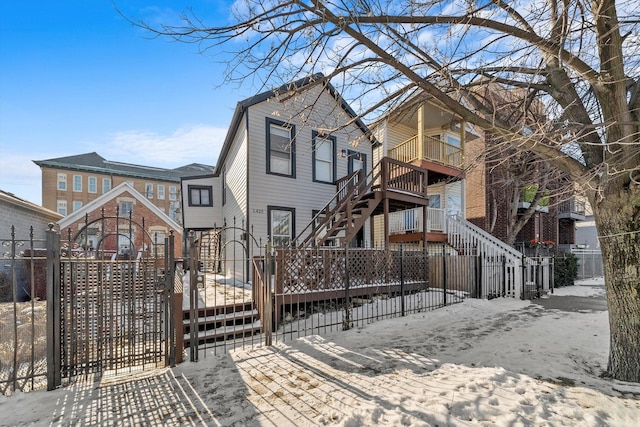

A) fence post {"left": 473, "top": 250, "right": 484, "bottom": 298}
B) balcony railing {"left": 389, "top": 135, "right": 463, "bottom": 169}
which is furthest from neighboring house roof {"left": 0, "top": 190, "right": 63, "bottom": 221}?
fence post {"left": 473, "top": 250, "right": 484, "bottom": 298}

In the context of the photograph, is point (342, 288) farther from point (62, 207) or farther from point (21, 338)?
point (62, 207)

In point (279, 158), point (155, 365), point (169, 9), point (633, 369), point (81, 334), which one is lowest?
point (155, 365)

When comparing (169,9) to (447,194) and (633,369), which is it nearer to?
(633,369)

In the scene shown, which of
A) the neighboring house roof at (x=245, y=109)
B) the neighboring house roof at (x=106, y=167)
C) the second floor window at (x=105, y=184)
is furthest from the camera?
the second floor window at (x=105, y=184)

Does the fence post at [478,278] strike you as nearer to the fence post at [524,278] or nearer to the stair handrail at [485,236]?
the fence post at [524,278]

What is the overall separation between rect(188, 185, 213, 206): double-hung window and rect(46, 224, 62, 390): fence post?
11.4m

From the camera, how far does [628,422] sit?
2922 millimetres

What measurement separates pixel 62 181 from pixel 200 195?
31720 mm

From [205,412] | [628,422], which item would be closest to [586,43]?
[628,422]

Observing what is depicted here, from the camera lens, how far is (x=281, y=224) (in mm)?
11398

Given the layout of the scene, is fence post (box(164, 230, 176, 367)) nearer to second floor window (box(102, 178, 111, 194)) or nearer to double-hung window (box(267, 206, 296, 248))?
double-hung window (box(267, 206, 296, 248))

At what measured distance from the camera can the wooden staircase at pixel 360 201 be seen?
377 inches

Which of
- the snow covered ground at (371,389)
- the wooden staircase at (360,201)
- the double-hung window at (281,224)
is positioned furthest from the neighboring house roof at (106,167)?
the snow covered ground at (371,389)

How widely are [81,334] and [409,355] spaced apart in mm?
4759
